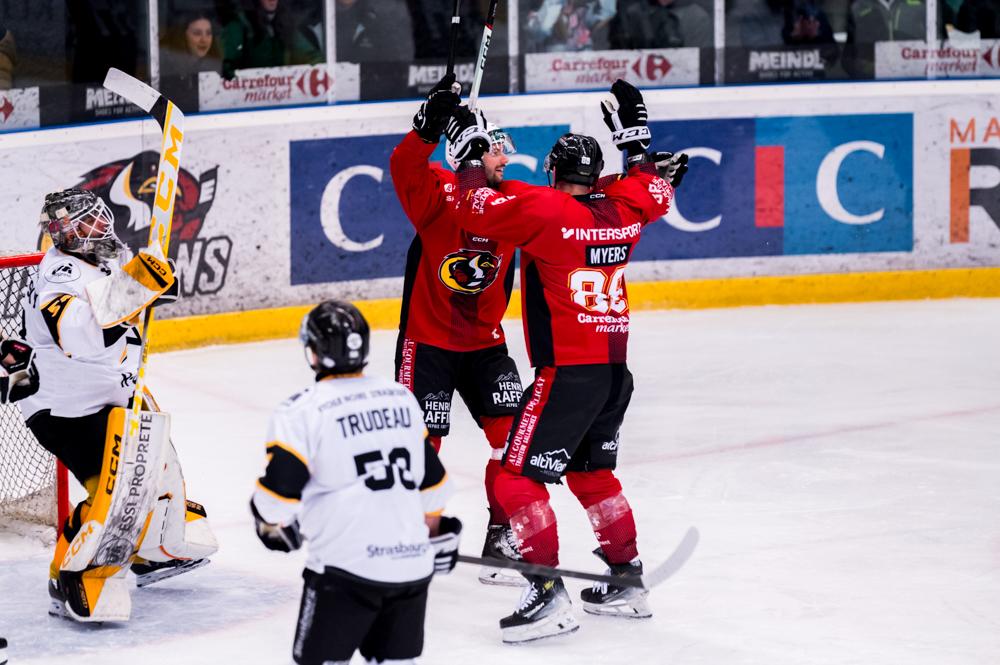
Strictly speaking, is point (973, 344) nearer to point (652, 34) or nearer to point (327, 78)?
point (652, 34)

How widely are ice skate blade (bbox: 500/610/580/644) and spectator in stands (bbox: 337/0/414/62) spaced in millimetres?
5086

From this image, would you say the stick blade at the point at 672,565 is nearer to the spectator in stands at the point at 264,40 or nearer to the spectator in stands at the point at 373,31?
the spectator in stands at the point at 264,40

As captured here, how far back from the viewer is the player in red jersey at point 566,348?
470cm

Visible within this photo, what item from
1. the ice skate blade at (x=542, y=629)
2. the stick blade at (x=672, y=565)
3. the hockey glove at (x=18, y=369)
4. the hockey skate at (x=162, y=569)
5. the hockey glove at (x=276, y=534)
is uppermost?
the hockey glove at (x=18, y=369)

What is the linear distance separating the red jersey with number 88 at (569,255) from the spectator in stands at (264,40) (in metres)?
4.43

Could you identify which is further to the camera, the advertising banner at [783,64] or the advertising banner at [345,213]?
the advertising banner at [783,64]

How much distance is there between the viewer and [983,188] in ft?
32.6

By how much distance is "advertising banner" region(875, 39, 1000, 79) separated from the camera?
33.0 feet

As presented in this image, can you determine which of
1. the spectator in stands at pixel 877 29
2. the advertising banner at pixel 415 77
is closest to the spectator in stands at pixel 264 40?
the advertising banner at pixel 415 77

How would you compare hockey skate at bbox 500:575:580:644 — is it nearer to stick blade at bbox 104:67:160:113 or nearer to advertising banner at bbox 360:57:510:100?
stick blade at bbox 104:67:160:113

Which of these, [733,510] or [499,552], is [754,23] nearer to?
[733,510]

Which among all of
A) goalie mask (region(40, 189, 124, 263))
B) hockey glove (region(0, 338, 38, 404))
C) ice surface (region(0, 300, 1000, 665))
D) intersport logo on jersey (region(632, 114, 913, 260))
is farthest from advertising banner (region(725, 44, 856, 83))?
hockey glove (region(0, 338, 38, 404))

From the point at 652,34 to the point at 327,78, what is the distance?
195 centimetres

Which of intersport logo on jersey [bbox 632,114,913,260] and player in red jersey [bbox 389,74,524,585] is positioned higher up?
intersport logo on jersey [bbox 632,114,913,260]
